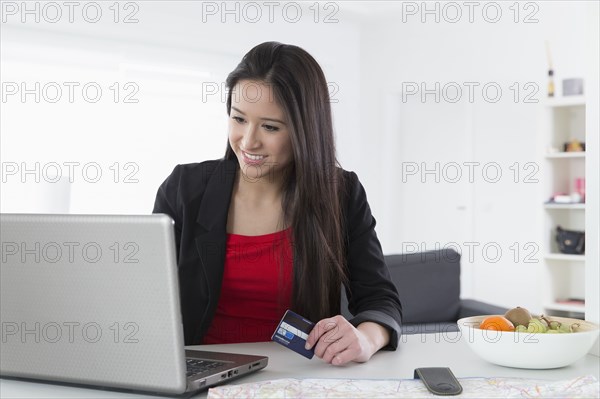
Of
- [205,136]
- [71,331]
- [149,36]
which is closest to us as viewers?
[71,331]

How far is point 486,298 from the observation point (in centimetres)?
635

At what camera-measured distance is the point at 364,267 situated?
177 cm

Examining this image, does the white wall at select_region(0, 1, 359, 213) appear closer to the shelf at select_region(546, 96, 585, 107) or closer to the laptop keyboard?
the shelf at select_region(546, 96, 585, 107)

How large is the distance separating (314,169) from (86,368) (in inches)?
30.8

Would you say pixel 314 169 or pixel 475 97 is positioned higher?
pixel 475 97

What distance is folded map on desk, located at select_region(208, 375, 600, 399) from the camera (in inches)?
43.3

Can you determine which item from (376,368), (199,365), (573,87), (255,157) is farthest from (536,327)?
(573,87)

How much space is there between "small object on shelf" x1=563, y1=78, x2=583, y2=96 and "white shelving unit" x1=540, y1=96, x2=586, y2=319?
0.30 ft

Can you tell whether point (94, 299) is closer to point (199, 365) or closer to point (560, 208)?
point (199, 365)

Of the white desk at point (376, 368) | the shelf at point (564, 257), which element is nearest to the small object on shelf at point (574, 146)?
the shelf at point (564, 257)

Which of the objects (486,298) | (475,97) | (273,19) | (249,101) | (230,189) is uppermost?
(273,19)

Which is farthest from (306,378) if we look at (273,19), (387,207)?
(387,207)

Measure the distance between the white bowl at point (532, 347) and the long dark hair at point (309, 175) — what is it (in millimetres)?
481

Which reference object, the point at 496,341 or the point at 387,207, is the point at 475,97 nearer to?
the point at 387,207
